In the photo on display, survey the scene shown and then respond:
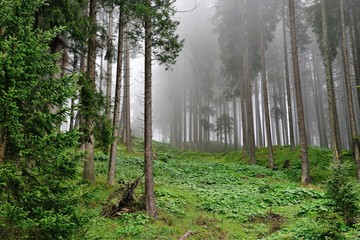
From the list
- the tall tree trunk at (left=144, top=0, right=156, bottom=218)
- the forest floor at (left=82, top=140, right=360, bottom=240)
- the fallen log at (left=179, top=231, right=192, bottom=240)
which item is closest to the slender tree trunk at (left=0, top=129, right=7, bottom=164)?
the forest floor at (left=82, top=140, right=360, bottom=240)

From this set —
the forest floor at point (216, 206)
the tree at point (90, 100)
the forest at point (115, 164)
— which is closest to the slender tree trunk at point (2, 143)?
the forest at point (115, 164)

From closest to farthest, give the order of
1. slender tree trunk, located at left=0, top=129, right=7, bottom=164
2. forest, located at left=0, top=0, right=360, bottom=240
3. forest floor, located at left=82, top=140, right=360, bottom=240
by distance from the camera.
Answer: forest, located at left=0, top=0, right=360, bottom=240, slender tree trunk, located at left=0, top=129, right=7, bottom=164, forest floor, located at left=82, top=140, right=360, bottom=240

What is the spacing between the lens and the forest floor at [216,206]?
7.64 meters

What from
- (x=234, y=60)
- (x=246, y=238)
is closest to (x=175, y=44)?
(x=246, y=238)

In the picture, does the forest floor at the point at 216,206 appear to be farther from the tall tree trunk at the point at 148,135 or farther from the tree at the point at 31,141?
the tree at the point at 31,141

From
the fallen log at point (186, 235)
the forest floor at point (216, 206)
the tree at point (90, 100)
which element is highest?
the tree at point (90, 100)

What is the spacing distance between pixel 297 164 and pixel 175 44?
11.9 metres

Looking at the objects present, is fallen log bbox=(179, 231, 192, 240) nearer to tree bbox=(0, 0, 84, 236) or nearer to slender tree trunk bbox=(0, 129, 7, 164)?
tree bbox=(0, 0, 84, 236)

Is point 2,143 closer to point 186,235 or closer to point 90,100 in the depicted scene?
point 90,100

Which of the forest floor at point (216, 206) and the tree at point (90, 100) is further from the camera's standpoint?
the tree at point (90, 100)

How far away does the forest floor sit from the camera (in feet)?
25.1

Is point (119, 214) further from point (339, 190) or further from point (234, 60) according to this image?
point (234, 60)

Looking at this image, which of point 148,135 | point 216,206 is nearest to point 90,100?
point 148,135

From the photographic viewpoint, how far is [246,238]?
8109 millimetres
